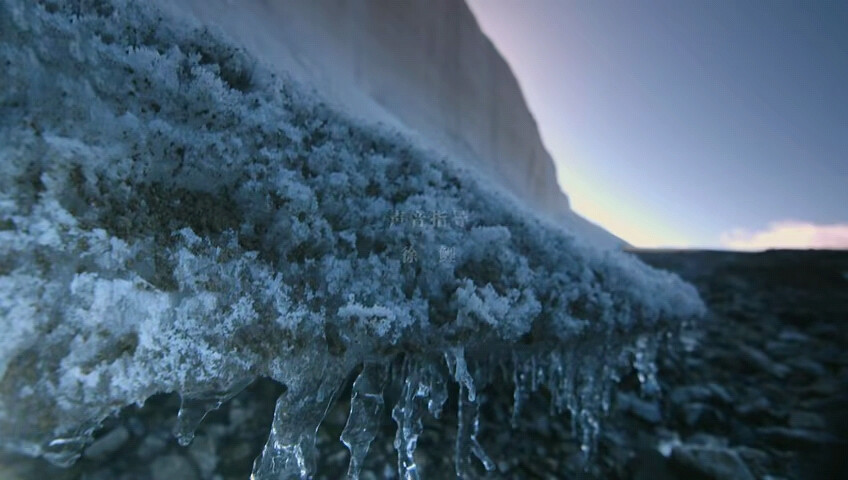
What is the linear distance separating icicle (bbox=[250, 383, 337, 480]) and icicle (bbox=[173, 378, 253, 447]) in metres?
0.14

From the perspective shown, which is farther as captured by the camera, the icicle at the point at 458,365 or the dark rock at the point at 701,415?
the dark rock at the point at 701,415

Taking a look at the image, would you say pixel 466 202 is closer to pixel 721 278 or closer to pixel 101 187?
pixel 101 187

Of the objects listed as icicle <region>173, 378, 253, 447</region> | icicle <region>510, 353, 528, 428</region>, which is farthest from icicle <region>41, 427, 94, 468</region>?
icicle <region>510, 353, 528, 428</region>

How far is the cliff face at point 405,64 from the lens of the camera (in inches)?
78.6

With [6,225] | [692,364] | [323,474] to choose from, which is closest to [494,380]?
[323,474]

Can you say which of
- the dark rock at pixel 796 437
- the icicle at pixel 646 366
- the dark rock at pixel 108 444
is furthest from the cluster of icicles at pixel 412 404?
the dark rock at pixel 796 437

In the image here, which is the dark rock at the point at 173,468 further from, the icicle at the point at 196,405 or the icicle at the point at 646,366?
the icicle at the point at 646,366

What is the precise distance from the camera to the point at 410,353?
1.25 metres

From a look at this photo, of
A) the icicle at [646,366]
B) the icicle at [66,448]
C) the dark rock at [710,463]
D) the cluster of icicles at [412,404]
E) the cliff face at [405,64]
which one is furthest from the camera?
the icicle at [646,366]

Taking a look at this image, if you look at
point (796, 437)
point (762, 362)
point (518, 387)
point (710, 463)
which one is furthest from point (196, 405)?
point (762, 362)

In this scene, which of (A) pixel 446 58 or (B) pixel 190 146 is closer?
(B) pixel 190 146

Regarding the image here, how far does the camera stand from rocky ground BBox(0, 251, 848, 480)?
1426 millimetres

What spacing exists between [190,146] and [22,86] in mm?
277

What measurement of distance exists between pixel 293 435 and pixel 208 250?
0.56 metres
